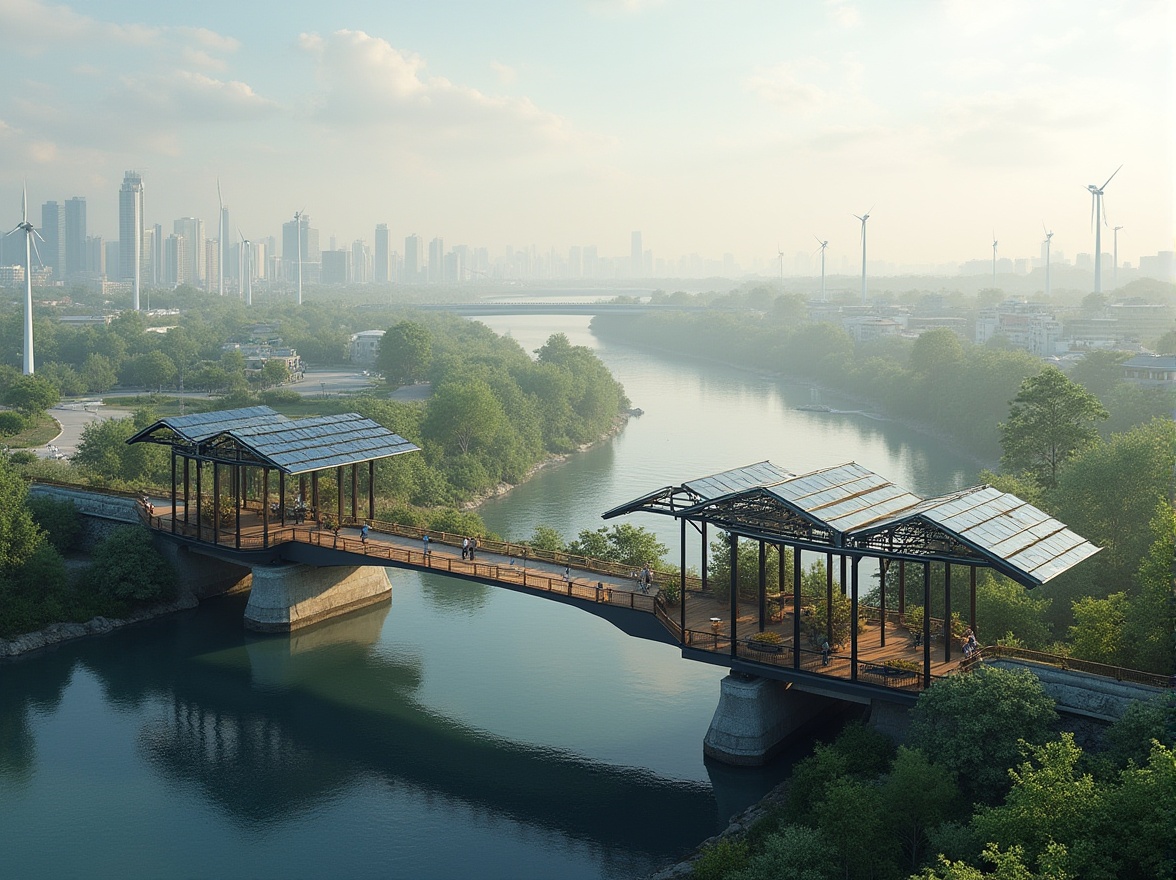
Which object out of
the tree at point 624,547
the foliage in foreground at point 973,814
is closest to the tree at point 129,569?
the tree at point 624,547

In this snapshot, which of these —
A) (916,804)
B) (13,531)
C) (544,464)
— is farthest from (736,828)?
(544,464)

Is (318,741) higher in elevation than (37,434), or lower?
lower

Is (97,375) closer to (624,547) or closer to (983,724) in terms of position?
(624,547)

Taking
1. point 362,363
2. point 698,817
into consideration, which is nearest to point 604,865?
point 698,817

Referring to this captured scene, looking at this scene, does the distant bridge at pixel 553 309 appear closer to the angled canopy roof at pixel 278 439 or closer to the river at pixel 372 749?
the river at pixel 372 749

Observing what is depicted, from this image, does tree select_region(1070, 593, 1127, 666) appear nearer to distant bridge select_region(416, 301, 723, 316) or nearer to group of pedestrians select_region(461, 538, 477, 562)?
group of pedestrians select_region(461, 538, 477, 562)

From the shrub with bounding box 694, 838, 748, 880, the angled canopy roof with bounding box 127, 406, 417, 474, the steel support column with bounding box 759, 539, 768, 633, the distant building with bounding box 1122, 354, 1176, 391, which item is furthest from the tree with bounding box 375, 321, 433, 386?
the shrub with bounding box 694, 838, 748, 880

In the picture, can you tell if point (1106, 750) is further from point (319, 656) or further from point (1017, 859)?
point (319, 656)
